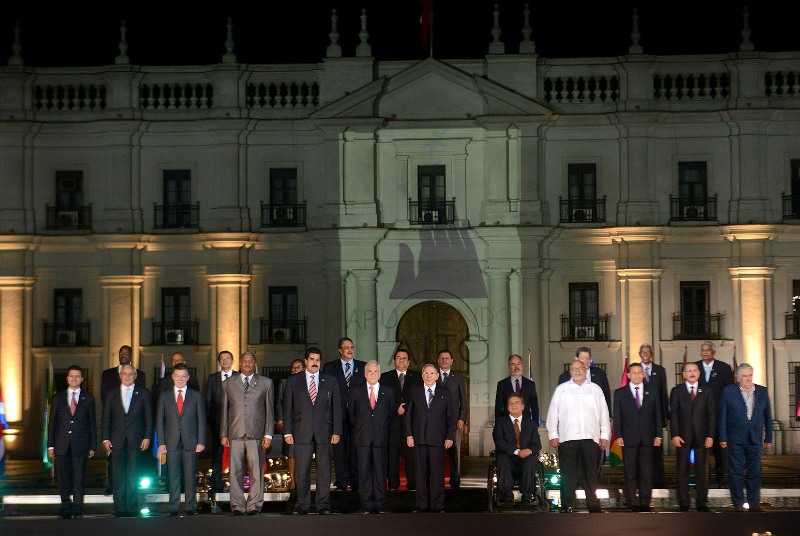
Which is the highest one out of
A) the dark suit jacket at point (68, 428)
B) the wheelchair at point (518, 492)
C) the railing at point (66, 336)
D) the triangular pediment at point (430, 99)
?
the triangular pediment at point (430, 99)

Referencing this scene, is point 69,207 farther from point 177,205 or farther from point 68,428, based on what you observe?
point 68,428

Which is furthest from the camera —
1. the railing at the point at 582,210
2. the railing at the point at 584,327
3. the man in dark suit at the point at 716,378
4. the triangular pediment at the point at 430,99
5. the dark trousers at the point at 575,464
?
the railing at the point at 582,210

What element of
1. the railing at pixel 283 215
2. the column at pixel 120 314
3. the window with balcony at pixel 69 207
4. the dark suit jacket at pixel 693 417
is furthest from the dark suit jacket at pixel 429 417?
the window with balcony at pixel 69 207

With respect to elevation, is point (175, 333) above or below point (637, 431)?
above

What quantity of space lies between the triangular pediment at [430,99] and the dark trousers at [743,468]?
50.8 ft

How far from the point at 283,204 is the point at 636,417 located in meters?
16.9

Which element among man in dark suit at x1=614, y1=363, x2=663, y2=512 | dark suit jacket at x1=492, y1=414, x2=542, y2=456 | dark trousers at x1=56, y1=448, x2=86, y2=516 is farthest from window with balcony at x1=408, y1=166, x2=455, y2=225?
dark trousers at x1=56, y1=448, x2=86, y2=516

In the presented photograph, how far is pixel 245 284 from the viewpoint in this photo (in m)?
35.9

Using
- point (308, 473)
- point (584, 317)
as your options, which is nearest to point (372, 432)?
point (308, 473)

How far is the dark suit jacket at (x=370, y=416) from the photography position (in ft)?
68.4

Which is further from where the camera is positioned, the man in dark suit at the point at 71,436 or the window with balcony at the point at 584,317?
the window with balcony at the point at 584,317

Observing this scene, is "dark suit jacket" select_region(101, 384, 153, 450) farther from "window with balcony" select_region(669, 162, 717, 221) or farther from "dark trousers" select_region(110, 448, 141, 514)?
"window with balcony" select_region(669, 162, 717, 221)

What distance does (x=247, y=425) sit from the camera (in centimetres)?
2031

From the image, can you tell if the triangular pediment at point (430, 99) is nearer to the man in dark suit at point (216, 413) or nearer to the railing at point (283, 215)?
the railing at point (283, 215)
